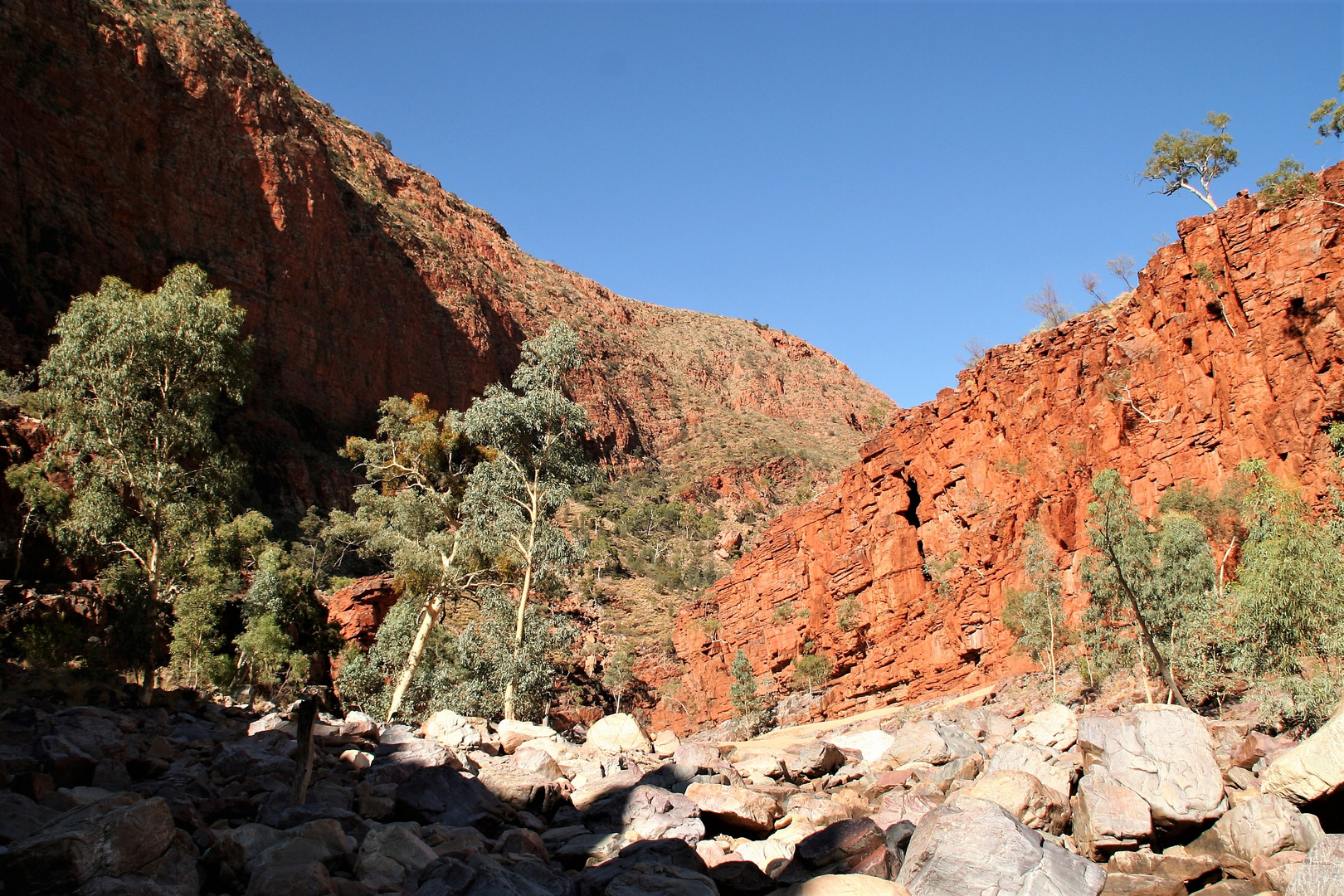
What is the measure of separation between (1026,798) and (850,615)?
91.3 feet

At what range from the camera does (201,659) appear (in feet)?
71.7

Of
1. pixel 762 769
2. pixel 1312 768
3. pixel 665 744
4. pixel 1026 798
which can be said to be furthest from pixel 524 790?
pixel 1312 768

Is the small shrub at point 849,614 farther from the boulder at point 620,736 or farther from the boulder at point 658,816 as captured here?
the boulder at point 658,816

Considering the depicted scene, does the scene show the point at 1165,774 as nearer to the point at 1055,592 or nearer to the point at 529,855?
the point at 529,855

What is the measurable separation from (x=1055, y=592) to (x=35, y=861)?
26.9 m

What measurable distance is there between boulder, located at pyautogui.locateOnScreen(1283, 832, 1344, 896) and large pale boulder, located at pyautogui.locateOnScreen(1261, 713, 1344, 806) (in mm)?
1192

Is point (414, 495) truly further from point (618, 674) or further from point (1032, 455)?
point (1032, 455)

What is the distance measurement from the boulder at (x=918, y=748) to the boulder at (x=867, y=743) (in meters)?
0.53

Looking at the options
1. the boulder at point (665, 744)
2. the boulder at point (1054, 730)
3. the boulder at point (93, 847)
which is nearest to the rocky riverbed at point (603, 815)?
the boulder at point (93, 847)

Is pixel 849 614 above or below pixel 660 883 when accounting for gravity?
above

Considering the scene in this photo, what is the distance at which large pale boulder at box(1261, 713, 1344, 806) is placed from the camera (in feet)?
29.7

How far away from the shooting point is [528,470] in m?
18.1

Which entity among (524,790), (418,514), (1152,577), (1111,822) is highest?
(418,514)

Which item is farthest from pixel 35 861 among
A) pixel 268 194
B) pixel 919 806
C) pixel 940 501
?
pixel 268 194
